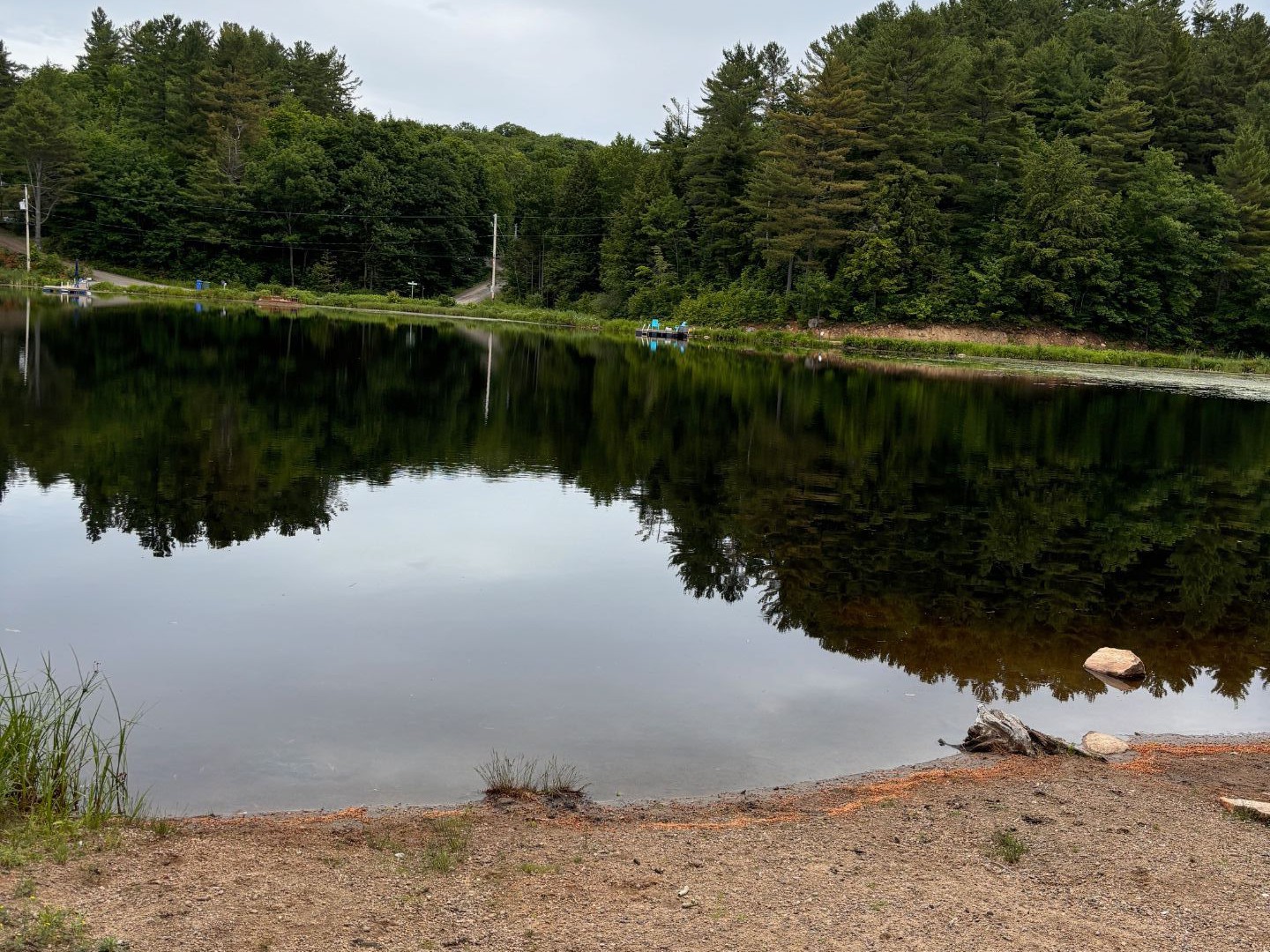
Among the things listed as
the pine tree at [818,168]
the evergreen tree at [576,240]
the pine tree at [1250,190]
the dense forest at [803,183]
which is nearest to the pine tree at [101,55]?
the dense forest at [803,183]

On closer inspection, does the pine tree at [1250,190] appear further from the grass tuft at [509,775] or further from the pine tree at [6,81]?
the pine tree at [6,81]

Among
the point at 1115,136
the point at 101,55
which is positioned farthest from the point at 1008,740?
the point at 101,55

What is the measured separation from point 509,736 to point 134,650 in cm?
391

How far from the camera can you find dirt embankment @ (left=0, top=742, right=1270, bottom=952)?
5156mm

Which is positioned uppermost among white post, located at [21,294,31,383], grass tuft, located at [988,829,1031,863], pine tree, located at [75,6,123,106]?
pine tree, located at [75,6,123,106]

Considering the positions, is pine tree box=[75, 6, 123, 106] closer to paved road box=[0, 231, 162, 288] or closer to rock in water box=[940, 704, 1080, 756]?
paved road box=[0, 231, 162, 288]

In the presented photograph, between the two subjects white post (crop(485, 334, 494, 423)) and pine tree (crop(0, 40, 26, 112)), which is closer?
white post (crop(485, 334, 494, 423))

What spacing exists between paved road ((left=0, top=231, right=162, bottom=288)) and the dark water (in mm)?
71599

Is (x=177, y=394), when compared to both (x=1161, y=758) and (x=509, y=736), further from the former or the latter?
(x=1161, y=758)

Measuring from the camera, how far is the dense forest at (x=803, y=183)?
73.8m

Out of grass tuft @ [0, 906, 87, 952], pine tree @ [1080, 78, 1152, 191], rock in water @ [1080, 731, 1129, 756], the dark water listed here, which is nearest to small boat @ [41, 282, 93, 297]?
the dark water

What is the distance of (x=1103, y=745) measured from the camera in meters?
8.93

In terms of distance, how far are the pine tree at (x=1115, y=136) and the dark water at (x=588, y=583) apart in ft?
181

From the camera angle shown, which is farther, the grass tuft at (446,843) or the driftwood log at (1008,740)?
the driftwood log at (1008,740)
